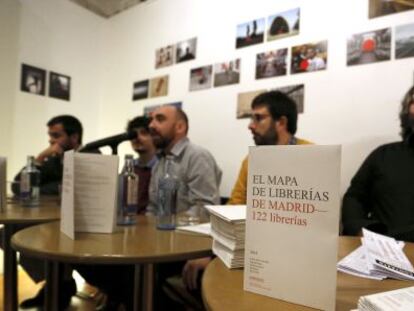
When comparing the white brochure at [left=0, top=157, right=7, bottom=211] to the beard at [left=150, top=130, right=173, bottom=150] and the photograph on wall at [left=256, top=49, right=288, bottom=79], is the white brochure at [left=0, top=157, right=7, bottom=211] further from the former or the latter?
the photograph on wall at [left=256, top=49, right=288, bottom=79]

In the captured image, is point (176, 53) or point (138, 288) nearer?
point (138, 288)

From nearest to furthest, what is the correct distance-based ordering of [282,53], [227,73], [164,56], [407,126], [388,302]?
[388,302] → [407,126] → [282,53] → [227,73] → [164,56]

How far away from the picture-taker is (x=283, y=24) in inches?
80.6

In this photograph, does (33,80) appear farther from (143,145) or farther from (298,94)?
(298,94)

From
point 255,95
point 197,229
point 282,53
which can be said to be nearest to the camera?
point 197,229

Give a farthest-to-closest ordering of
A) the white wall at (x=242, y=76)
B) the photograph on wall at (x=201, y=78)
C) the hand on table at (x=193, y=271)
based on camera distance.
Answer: the photograph on wall at (x=201, y=78), the white wall at (x=242, y=76), the hand on table at (x=193, y=271)

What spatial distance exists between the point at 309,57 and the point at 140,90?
155cm

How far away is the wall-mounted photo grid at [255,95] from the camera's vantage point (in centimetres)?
194

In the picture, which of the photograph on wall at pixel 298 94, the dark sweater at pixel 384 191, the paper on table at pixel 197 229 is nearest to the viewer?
the paper on table at pixel 197 229

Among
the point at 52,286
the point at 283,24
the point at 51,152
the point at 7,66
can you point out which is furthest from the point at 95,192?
the point at 7,66

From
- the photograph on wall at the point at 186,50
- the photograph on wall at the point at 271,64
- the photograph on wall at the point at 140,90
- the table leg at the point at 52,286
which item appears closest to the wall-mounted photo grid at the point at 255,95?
the photograph on wall at the point at 271,64

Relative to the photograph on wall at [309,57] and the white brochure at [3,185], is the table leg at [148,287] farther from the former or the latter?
the photograph on wall at [309,57]

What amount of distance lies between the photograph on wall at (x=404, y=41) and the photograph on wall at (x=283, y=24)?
560 millimetres

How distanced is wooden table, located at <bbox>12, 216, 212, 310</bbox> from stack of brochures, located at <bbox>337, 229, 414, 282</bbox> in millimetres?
350
